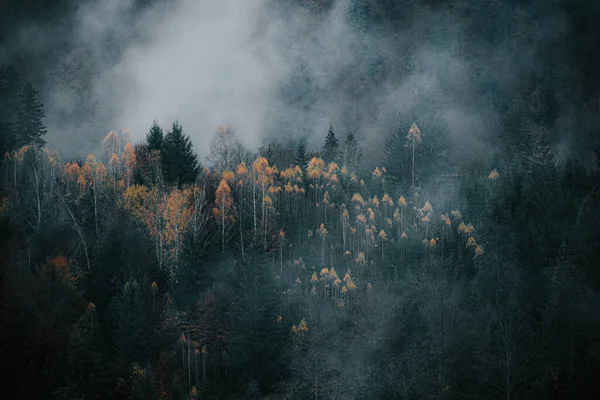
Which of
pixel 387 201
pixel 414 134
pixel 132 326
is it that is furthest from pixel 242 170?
pixel 414 134

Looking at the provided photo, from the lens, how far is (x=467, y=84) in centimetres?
12662

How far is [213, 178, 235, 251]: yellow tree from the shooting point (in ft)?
185

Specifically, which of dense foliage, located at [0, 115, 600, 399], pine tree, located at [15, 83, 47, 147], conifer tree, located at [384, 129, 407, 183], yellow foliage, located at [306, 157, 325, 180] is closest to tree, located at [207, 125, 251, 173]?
dense foliage, located at [0, 115, 600, 399]

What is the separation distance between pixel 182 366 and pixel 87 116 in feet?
263

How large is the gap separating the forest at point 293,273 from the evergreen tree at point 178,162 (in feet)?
0.64

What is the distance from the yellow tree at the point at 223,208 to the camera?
185 feet

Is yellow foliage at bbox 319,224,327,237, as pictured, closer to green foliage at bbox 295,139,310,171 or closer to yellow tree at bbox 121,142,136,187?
green foliage at bbox 295,139,310,171

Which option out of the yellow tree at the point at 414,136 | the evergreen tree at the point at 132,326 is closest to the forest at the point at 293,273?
the evergreen tree at the point at 132,326

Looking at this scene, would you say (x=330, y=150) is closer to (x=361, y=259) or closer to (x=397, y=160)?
(x=397, y=160)

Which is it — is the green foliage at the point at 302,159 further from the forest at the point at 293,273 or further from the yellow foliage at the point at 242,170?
the yellow foliage at the point at 242,170

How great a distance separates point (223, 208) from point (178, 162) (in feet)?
23.6

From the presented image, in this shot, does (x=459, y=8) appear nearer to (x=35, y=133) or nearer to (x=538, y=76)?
(x=538, y=76)

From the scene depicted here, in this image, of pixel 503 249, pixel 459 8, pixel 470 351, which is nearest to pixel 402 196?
pixel 503 249

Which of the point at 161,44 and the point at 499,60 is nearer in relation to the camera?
the point at 499,60
